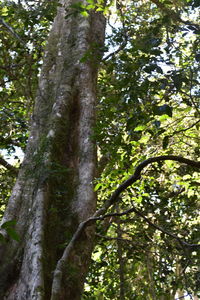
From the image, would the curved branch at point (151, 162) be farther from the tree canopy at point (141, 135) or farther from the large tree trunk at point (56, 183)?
the large tree trunk at point (56, 183)

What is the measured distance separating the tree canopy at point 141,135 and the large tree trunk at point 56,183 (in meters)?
0.20

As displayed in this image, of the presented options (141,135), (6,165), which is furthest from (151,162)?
(6,165)

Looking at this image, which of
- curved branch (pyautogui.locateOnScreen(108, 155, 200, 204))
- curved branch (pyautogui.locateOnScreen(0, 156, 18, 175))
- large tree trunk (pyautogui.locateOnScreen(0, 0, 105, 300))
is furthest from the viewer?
curved branch (pyautogui.locateOnScreen(0, 156, 18, 175))

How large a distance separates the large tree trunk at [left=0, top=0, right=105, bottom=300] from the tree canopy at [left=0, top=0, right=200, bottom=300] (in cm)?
20

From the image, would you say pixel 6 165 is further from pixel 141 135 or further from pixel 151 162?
pixel 151 162

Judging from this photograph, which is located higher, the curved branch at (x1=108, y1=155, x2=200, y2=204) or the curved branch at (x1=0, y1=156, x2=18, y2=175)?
the curved branch at (x1=0, y1=156, x2=18, y2=175)

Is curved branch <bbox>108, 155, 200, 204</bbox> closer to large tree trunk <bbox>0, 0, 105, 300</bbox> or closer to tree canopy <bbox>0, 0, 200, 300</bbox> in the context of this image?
tree canopy <bbox>0, 0, 200, 300</bbox>

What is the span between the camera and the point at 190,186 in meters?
4.23

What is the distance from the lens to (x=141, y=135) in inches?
130

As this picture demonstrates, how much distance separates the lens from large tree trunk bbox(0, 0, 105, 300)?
8.59 feet

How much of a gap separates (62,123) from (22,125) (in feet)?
6.16

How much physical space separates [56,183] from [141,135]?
0.86 meters

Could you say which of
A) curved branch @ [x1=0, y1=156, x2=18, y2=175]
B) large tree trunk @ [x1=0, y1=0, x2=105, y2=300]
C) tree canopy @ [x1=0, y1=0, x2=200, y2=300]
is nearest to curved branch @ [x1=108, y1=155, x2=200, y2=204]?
tree canopy @ [x1=0, y1=0, x2=200, y2=300]

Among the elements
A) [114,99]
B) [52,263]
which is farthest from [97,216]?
[114,99]
